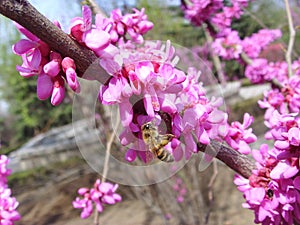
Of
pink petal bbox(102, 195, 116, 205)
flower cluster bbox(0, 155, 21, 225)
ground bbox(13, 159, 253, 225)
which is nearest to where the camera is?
flower cluster bbox(0, 155, 21, 225)

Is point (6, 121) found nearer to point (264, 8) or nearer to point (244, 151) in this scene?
point (264, 8)

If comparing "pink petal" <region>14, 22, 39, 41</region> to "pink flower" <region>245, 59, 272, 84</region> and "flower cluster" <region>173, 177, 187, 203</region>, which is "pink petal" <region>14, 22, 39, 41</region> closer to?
"pink flower" <region>245, 59, 272, 84</region>

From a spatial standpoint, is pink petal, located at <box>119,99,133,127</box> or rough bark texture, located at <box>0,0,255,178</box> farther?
pink petal, located at <box>119,99,133,127</box>

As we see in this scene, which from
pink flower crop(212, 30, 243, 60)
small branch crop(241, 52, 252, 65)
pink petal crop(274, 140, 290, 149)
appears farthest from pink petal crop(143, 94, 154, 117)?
small branch crop(241, 52, 252, 65)

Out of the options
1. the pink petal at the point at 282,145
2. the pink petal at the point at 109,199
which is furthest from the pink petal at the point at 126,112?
the pink petal at the point at 109,199

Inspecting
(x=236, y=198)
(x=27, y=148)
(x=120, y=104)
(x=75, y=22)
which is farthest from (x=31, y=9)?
(x=27, y=148)

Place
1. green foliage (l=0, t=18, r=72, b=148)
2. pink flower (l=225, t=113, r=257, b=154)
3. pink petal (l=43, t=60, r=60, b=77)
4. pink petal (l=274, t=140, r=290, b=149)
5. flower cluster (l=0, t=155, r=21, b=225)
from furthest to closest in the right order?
green foliage (l=0, t=18, r=72, b=148), flower cluster (l=0, t=155, r=21, b=225), pink flower (l=225, t=113, r=257, b=154), pink petal (l=274, t=140, r=290, b=149), pink petal (l=43, t=60, r=60, b=77)
